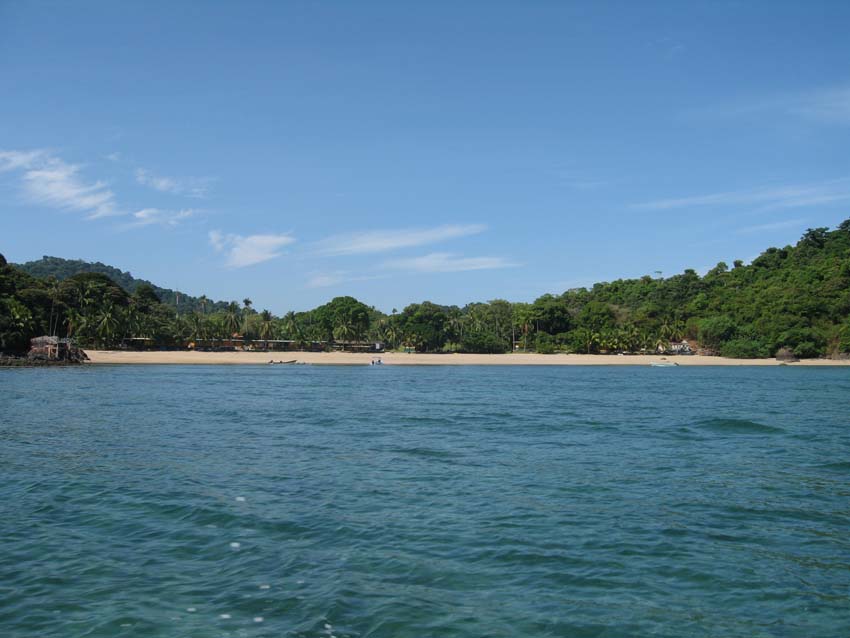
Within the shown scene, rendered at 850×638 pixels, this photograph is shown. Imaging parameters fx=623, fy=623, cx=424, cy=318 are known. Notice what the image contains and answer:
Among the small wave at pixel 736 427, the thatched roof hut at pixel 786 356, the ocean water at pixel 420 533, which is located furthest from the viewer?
the thatched roof hut at pixel 786 356

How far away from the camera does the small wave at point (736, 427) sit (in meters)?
26.8

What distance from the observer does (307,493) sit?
47.3ft

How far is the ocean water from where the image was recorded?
8039mm

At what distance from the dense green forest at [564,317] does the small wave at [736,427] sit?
85.7 meters

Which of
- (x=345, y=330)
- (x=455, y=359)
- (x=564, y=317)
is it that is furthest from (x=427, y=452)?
(x=564, y=317)

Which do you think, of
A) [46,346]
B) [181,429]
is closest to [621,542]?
[181,429]

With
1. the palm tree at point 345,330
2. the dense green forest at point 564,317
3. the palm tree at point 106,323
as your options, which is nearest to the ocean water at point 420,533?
the dense green forest at point 564,317

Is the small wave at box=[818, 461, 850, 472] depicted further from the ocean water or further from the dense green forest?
the dense green forest

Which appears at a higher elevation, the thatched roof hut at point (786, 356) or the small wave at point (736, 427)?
the thatched roof hut at point (786, 356)

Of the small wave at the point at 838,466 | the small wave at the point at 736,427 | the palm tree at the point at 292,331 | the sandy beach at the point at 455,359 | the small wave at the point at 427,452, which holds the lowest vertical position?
the small wave at the point at 736,427

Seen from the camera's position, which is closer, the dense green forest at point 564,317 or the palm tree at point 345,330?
the dense green forest at point 564,317

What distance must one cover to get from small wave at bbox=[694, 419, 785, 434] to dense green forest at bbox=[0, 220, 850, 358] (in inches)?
3373

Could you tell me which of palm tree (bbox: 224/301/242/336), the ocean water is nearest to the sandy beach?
palm tree (bbox: 224/301/242/336)

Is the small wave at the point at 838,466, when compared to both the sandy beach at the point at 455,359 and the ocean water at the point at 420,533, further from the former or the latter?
the sandy beach at the point at 455,359
